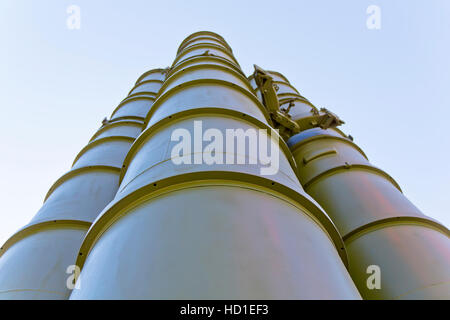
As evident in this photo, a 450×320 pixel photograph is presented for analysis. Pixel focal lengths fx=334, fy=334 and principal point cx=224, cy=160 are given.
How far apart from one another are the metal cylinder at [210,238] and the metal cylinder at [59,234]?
1321 mm

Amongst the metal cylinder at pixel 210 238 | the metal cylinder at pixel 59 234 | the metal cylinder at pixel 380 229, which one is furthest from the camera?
the metal cylinder at pixel 59 234

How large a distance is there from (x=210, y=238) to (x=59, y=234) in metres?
3.47

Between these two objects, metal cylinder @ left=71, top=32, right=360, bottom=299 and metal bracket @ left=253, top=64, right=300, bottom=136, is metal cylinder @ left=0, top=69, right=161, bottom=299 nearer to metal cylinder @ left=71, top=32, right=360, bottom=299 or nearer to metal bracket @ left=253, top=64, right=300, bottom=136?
metal cylinder @ left=71, top=32, right=360, bottom=299

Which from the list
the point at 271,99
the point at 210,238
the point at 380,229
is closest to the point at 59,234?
the point at 210,238

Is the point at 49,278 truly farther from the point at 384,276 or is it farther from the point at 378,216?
the point at 378,216

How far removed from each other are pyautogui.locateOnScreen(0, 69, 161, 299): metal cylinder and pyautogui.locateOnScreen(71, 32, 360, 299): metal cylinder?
52.0 inches

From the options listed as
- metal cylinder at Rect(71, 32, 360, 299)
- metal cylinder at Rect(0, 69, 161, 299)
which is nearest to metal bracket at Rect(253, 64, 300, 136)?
metal cylinder at Rect(0, 69, 161, 299)

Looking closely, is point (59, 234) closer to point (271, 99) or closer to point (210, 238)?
point (210, 238)

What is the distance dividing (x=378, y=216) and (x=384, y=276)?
0.97 meters

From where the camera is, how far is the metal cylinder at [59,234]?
12.5 feet

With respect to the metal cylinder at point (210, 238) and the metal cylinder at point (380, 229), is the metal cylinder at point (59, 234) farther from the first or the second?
the metal cylinder at point (380, 229)

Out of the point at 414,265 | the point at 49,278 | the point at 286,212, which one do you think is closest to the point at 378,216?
the point at 414,265

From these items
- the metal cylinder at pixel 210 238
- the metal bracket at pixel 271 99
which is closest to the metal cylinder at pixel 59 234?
the metal cylinder at pixel 210 238
